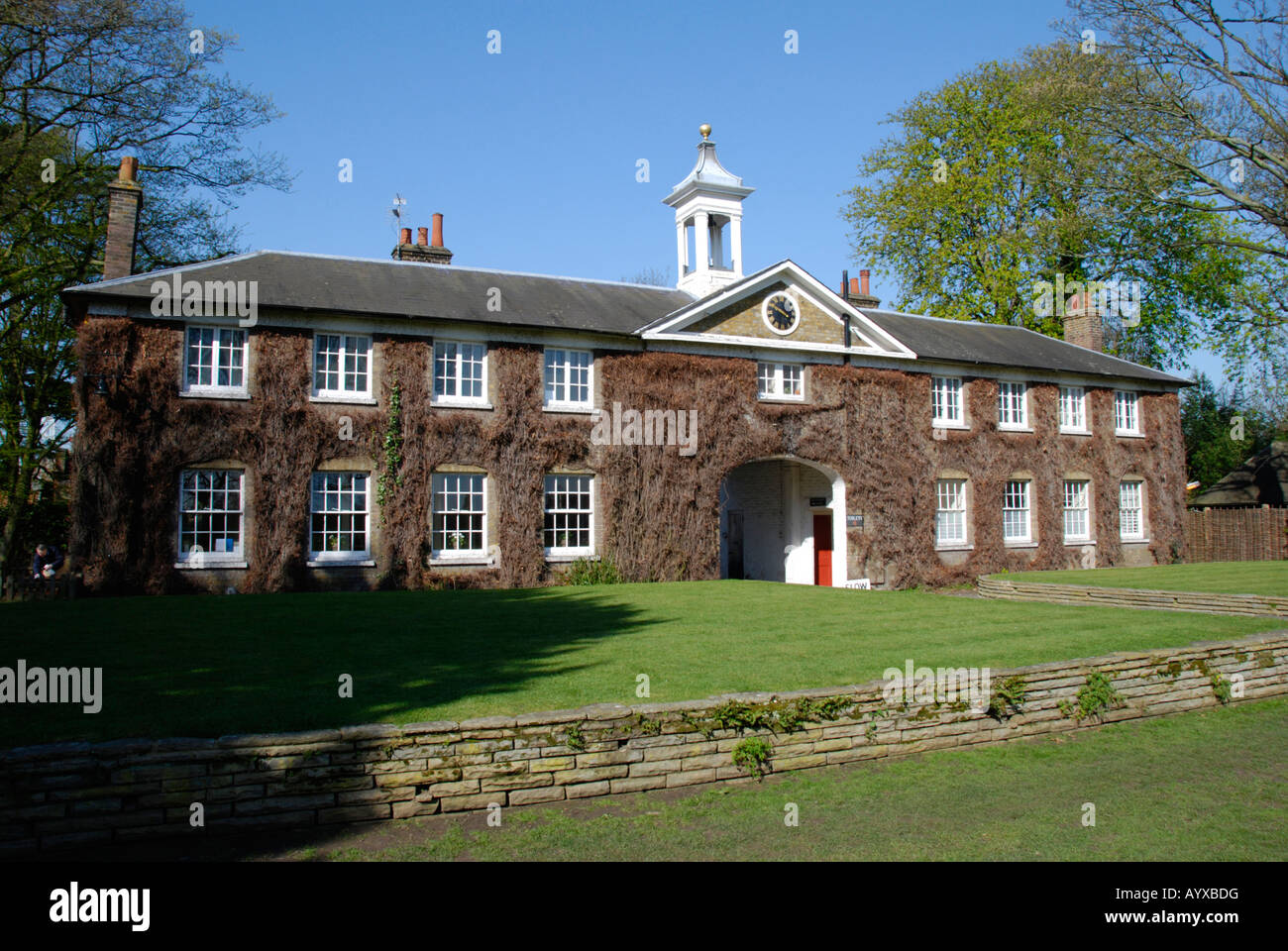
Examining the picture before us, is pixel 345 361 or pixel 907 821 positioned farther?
pixel 345 361

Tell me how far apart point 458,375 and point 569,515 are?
4.50 m

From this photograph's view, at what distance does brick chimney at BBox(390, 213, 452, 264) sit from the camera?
2587 centimetres

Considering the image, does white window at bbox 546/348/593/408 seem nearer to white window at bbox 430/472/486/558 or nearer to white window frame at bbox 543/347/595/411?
white window frame at bbox 543/347/595/411


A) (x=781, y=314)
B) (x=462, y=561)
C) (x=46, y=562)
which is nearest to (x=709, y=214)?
(x=781, y=314)

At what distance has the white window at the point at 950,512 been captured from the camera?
2895cm

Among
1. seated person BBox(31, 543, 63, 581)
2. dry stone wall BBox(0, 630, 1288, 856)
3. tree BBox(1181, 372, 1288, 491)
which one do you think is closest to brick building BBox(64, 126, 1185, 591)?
seated person BBox(31, 543, 63, 581)

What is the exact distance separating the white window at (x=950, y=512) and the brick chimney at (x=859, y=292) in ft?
24.6

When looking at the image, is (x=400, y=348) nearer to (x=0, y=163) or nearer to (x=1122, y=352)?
(x=0, y=163)

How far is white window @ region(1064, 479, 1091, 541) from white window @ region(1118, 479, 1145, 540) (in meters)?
1.64

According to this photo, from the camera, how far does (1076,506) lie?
105 feet

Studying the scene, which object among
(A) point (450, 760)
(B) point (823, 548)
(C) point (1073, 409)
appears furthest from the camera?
(C) point (1073, 409)

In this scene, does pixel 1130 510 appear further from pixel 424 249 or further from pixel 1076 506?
pixel 424 249
